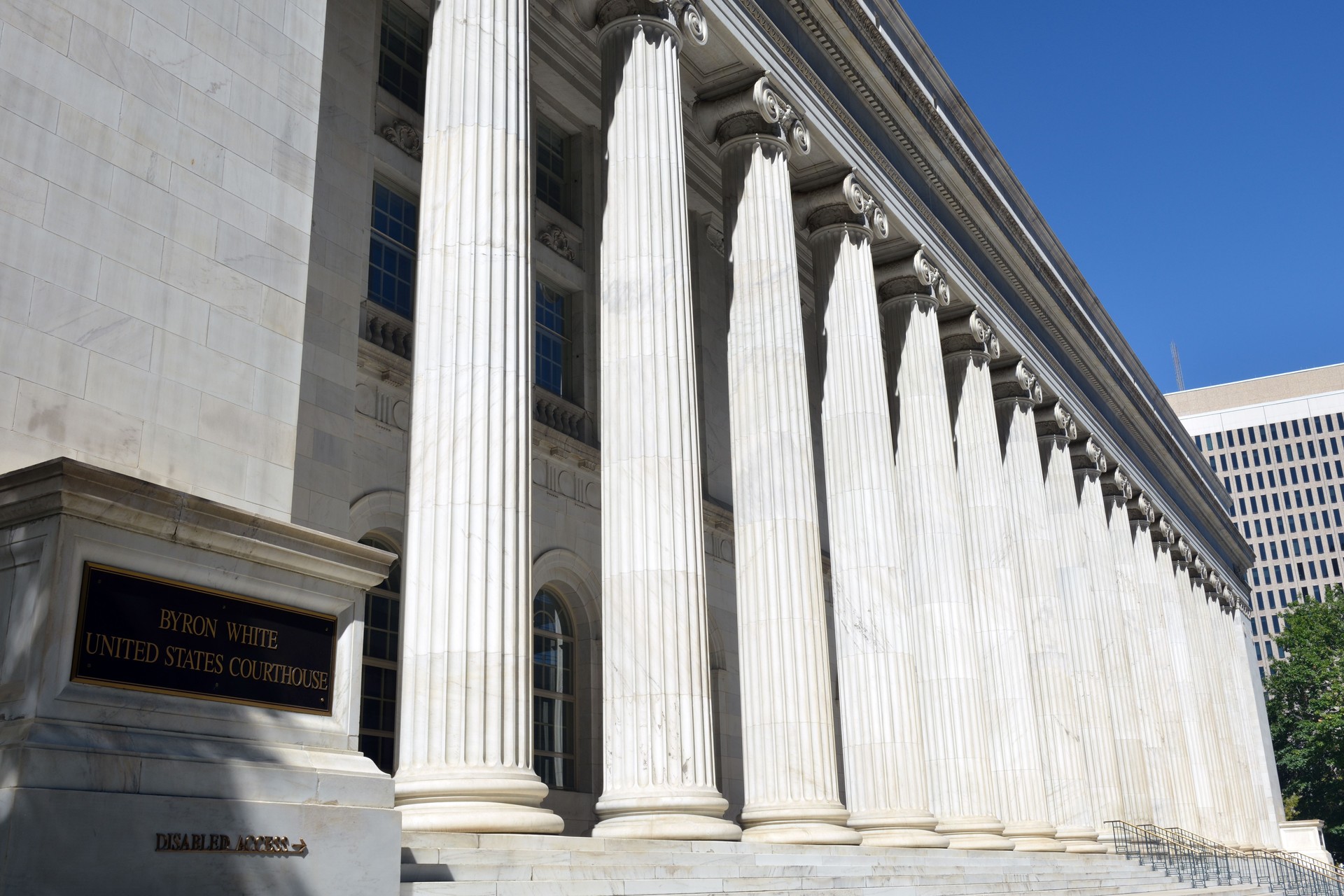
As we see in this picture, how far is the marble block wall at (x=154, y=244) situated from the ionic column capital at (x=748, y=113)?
13.0m

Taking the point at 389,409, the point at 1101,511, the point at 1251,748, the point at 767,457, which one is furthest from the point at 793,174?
the point at 1251,748

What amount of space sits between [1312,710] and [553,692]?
7140 centimetres

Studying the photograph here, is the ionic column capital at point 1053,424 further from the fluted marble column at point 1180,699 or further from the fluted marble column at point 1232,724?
the fluted marble column at point 1232,724

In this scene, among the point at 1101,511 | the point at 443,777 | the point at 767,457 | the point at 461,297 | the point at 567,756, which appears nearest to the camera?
the point at 443,777

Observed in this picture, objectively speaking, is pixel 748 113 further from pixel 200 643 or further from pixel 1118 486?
pixel 1118 486

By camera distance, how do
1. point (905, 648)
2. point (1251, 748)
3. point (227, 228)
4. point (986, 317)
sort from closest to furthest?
point (227, 228), point (905, 648), point (986, 317), point (1251, 748)

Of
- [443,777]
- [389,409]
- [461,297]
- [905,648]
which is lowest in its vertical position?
[443,777]

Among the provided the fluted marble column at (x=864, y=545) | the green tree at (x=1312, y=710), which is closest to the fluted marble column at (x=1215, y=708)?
the green tree at (x=1312, y=710)

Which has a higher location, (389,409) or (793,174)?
(793,174)

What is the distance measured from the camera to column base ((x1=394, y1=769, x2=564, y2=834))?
11734 mm

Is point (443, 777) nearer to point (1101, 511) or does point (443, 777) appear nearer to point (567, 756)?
point (567, 756)

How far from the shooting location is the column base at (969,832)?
2405 cm

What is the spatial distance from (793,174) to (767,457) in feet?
26.7

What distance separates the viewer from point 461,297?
1402 cm
